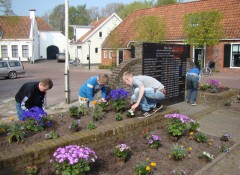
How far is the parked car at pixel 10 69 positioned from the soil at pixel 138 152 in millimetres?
17998

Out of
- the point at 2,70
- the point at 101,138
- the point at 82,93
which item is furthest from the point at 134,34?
the point at 101,138

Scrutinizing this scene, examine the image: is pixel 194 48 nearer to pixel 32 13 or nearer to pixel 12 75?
pixel 12 75

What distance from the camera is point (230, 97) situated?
10.6m

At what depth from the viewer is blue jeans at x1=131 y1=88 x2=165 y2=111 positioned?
6160 mm

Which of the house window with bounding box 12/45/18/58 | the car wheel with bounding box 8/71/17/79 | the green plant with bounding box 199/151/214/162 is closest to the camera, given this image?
the green plant with bounding box 199/151/214/162

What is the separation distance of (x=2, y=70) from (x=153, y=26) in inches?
551

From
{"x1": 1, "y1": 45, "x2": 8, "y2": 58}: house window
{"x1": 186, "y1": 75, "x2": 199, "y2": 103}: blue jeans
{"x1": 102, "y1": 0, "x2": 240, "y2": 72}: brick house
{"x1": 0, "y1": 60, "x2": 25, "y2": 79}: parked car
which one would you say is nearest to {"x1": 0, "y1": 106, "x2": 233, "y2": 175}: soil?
{"x1": 186, "y1": 75, "x2": 199, "y2": 103}: blue jeans

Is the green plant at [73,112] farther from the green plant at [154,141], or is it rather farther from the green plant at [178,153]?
the green plant at [178,153]

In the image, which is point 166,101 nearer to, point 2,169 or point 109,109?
point 109,109

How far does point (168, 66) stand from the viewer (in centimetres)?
927

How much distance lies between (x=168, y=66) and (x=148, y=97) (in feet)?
10.9

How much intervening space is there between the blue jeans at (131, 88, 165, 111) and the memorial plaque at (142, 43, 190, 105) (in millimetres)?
2007

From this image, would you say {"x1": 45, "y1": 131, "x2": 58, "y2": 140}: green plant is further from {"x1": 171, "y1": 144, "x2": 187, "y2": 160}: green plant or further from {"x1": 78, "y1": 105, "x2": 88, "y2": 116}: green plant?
{"x1": 171, "y1": 144, "x2": 187, "y2": 160}: green plant

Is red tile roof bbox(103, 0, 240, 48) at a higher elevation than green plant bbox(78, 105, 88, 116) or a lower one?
higher
